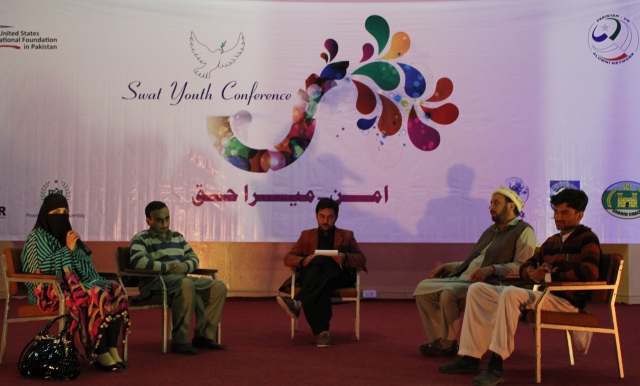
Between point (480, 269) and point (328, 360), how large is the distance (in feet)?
3.30

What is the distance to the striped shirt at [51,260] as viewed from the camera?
4355 millimetres

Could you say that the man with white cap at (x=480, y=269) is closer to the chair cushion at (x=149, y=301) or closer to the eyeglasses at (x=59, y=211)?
the chair cushion at (x=149, y=301)

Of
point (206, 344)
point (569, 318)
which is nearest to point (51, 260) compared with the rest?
point (206, 344)

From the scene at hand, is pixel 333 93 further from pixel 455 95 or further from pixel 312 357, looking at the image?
pixel 312 357

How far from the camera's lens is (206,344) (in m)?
5.12

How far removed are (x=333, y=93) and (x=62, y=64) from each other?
235 centimetres

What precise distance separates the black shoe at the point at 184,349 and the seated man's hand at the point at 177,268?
1.50ft

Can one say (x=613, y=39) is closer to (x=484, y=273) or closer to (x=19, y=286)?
(x=484, y=273)

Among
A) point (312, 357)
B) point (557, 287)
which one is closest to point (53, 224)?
point (312, 357)

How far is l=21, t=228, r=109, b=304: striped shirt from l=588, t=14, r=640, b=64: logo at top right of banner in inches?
186

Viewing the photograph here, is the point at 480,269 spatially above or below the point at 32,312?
above

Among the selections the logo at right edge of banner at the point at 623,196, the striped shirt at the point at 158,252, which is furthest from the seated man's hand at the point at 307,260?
the logo at right edge of banner at the point at 623,196

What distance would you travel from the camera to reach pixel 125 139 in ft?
23.6

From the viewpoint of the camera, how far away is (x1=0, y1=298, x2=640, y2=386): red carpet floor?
408 cm
